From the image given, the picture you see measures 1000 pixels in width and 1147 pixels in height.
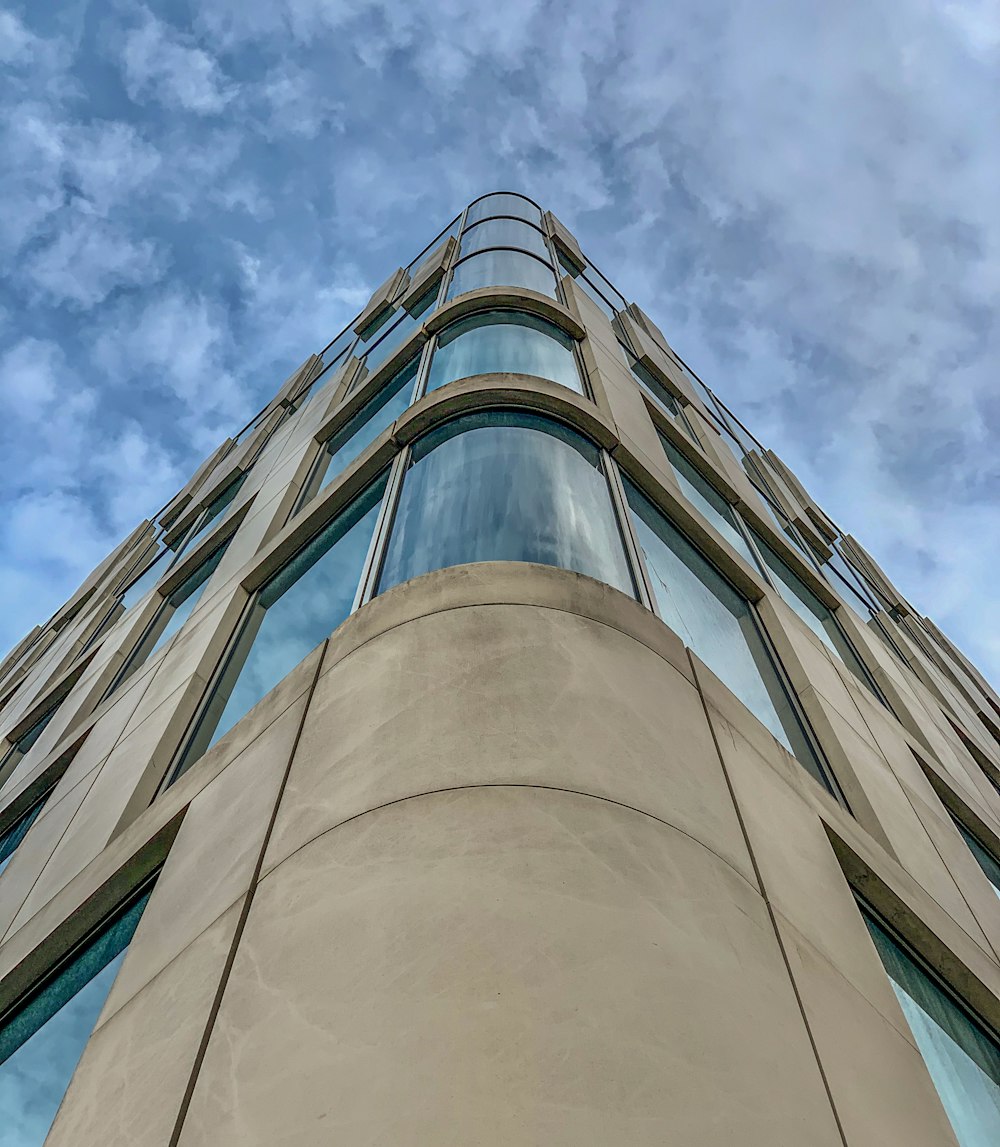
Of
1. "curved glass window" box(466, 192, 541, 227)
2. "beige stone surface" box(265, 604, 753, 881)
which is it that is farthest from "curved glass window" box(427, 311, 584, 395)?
"curved glass window" box(466, 192, 541, 227)

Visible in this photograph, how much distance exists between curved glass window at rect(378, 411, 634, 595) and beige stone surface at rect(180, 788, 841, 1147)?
Result: 104 inches

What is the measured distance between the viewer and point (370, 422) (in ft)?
39.4

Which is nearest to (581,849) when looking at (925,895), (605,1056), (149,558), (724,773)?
(605,1056)

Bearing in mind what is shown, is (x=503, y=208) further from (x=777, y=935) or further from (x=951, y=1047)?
(x=777, y=935)

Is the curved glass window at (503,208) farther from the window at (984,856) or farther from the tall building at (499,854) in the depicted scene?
the window at (984,856)

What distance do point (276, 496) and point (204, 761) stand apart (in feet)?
21.4

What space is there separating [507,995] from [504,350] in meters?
8.70

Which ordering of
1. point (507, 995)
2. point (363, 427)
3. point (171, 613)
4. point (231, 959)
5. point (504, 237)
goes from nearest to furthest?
point (507, 995), point (231, 959), point (363, 427), point (171, 613), point (504, 237)

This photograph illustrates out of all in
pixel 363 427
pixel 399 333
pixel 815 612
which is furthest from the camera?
pixel 399 333

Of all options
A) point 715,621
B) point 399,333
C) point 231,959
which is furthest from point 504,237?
point 231,959

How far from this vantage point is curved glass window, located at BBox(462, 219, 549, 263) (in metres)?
17.8

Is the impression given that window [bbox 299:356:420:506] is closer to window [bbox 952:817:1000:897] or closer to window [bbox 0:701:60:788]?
window [bbox 0:701:60:788]

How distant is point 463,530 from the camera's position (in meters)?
6.91

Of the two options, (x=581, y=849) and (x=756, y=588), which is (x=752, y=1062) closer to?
(x=581, y=849)
